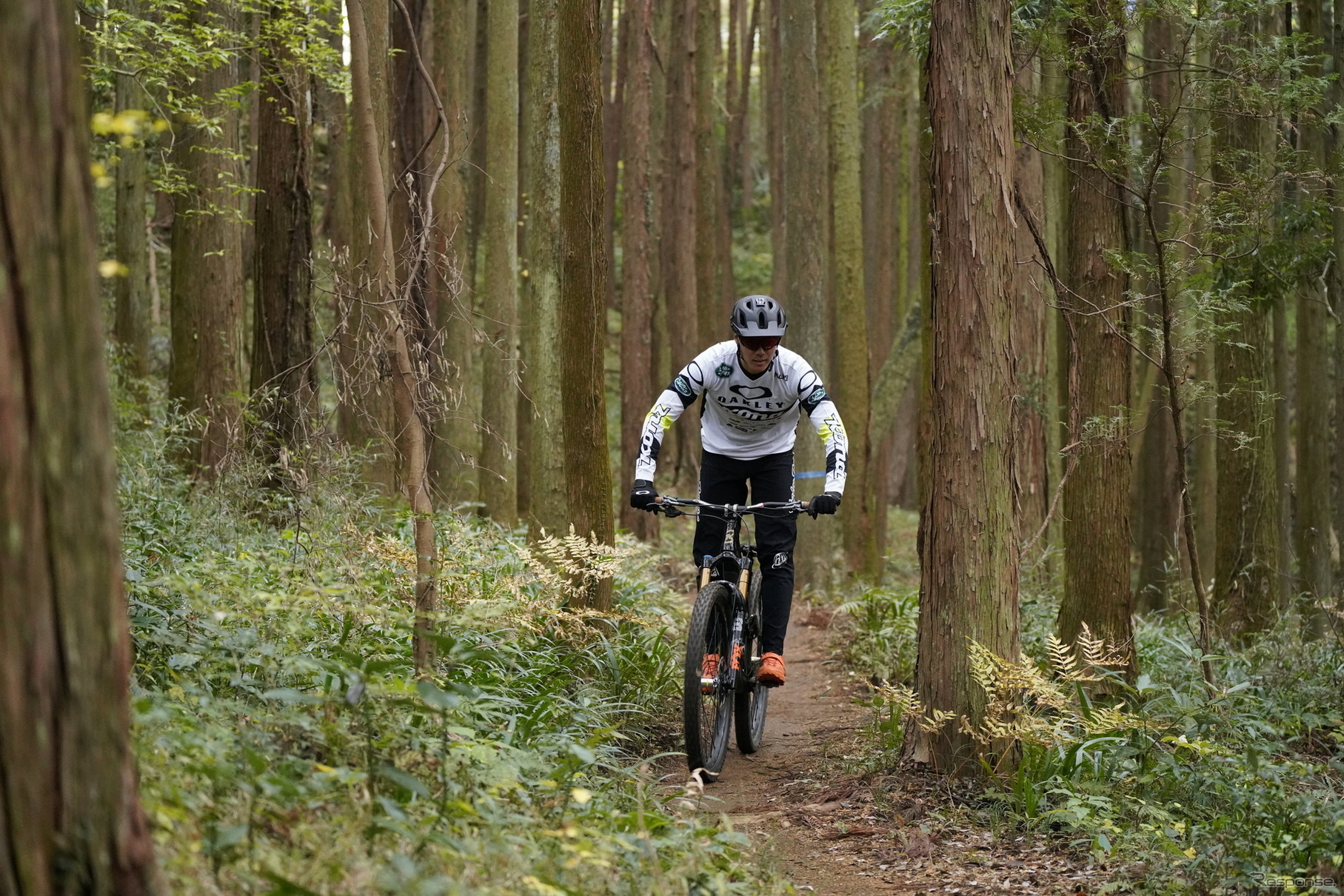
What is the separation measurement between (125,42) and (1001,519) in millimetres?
8017

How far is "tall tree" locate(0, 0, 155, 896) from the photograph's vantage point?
2.13m

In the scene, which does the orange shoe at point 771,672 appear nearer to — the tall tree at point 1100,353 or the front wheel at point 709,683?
the front wheel at point 709,683

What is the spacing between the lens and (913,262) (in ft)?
94.5

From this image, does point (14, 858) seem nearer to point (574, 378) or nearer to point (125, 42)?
point (574, 378)

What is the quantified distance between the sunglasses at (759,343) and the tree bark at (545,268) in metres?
3.38

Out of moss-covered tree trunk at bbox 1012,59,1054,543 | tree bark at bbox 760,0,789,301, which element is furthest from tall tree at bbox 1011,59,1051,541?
tree bark at bbox 760,0,789,301

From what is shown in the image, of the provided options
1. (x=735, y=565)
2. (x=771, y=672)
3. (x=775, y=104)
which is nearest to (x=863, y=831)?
(x=771, y=672)

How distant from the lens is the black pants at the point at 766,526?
6.58m

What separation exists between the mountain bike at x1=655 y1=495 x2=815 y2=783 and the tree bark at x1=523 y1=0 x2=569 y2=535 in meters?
3.04

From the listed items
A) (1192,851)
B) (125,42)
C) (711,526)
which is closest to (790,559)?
(711,526)

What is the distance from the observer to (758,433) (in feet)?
22.1

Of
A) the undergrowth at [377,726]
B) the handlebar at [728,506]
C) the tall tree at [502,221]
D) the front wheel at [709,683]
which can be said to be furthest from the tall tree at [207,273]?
A: the front wheel at [709,683]

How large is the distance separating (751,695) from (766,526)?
109 centimetres

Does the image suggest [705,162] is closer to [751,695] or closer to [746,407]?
[746,407]
